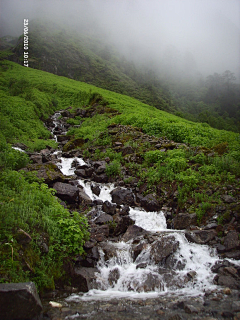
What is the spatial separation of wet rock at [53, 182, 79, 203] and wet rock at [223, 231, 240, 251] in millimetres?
6642

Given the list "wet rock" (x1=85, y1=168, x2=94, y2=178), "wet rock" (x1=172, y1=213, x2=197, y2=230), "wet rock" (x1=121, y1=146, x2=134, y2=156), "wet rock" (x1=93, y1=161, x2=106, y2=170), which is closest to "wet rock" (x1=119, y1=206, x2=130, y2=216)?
"wet rock" (x1=172, y1=213, x2=197, y2=230)

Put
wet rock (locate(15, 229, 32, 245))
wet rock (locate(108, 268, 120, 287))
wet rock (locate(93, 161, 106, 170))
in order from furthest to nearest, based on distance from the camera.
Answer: wet rock (locate(93, 161, 106, 170)), wet rock (locate(108, 268, 120, 287)), wet rock (locate(15, 229, 32, 245))

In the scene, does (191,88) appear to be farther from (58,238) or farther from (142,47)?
(58,238)

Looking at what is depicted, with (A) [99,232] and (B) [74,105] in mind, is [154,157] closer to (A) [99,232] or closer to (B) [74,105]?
(A) [99,232]

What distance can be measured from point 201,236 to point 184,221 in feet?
3.81

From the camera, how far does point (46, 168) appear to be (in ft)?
40.4

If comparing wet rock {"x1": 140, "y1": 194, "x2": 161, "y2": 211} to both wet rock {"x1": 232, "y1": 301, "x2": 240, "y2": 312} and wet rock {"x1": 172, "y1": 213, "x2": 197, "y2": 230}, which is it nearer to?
wet rock {"x1": 172, "y1": 213, "x2": 197, "y2": 230}

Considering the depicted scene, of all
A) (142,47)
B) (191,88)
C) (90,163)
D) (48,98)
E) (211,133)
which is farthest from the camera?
(142,47)

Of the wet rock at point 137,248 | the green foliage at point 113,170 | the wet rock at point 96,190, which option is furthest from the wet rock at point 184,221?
the green foliage at point 113,170

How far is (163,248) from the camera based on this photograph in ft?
26.2

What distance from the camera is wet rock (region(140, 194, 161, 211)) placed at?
435 inches

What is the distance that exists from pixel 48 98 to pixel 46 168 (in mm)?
22867

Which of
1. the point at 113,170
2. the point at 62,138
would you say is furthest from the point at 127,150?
the point at 62,138

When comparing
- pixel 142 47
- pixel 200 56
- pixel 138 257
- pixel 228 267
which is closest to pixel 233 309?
pixel 228 267
